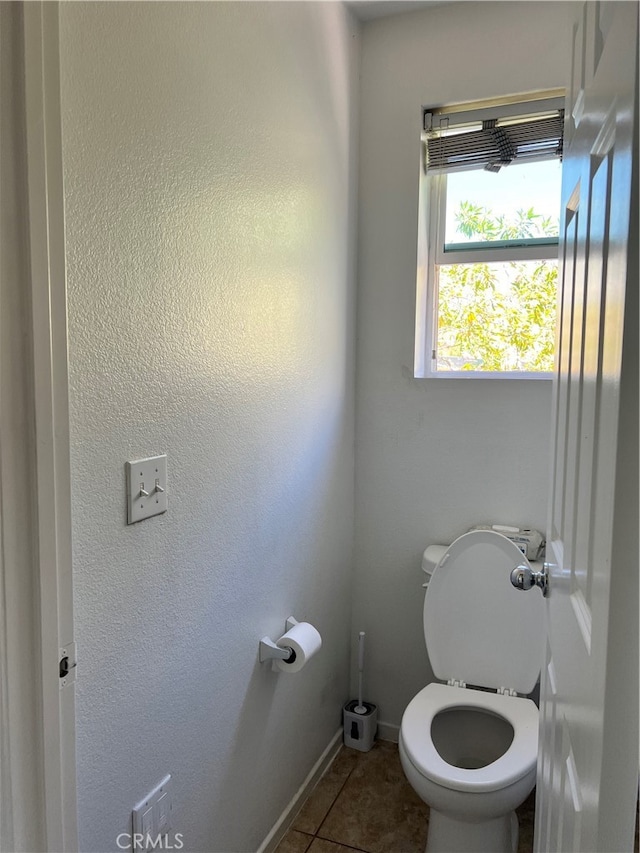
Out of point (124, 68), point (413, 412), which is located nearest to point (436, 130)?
point (413, 412)

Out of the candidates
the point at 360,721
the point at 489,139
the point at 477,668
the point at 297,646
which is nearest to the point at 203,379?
the point at 297,646

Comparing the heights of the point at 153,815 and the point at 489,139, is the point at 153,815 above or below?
below

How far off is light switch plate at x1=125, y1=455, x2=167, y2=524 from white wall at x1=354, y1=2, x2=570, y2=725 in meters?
1.12

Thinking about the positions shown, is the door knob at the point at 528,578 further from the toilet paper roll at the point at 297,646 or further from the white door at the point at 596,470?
the toilet paper roll at the point at 297,646

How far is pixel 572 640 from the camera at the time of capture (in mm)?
834

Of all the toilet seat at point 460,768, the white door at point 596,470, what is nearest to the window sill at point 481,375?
the white door at point 596,470

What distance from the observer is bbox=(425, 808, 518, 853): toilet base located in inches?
60.2

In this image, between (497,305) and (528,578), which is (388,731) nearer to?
(528,578)

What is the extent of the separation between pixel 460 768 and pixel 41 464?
55.7 inches

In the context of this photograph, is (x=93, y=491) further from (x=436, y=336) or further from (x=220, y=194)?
(x=436, y=336)

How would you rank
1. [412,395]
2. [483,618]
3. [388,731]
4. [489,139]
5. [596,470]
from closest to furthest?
[596,470] < [483,618] < [489,139] < [412,395] < [388,731]

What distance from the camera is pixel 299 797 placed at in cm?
183

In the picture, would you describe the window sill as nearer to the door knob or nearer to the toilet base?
the door knob

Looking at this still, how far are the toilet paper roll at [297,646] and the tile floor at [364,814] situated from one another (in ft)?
1.95
